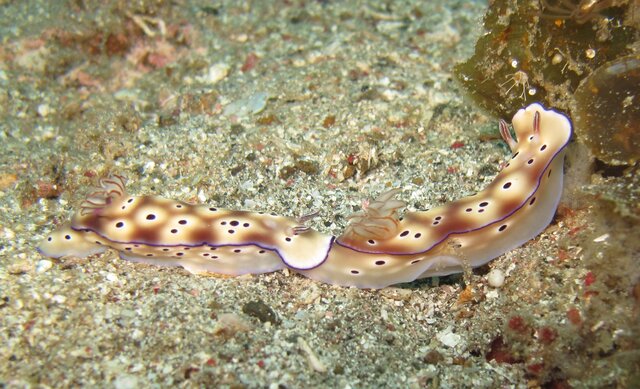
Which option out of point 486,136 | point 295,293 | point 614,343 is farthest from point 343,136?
point 614,343

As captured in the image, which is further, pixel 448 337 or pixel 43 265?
→ pixel 43 265

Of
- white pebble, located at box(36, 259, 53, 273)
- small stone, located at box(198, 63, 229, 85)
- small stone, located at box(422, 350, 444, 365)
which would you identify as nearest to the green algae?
small stone, located at box(422, 350, 444, 365)

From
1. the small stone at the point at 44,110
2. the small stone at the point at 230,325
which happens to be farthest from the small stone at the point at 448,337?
the small stone at the point at 44,110

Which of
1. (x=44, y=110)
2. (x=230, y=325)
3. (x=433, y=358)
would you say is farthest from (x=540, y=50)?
(x=44, y=110)

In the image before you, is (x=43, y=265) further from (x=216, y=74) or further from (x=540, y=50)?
(x=540, y=50)

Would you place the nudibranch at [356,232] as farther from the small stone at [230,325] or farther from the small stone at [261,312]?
the small stone at [230,325]

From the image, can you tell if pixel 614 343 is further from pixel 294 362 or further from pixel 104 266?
pixel 104 266

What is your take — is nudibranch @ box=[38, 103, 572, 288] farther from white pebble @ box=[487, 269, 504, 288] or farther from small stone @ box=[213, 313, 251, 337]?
small stone @ box=[213, 313, 251, 337]
